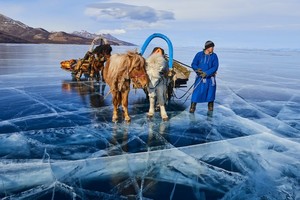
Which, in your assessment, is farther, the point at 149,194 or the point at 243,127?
the point at 243,127

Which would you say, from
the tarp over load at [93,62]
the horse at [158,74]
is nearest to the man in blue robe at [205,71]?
the horse at [158,74]

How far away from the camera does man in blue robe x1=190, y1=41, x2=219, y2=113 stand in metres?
7.32

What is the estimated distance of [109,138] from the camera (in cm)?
552

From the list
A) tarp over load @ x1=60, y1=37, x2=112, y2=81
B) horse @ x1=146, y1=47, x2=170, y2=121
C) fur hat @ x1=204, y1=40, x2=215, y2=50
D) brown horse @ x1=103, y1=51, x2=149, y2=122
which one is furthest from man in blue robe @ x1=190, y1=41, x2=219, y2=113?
tarp over load @ x1=60, y1=37, x2=112, y2=81

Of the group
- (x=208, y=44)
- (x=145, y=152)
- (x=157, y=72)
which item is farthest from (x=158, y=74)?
(x=145, y=152)

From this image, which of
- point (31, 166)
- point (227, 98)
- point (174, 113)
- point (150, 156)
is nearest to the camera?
point (31, 166)

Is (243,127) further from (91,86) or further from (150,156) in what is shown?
(91,86)

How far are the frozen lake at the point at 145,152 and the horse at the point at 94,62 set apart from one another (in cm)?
256

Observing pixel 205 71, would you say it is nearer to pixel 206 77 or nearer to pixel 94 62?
pixel 206 77

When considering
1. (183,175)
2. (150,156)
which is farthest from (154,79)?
(183,175)

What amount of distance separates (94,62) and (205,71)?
5.64 metres

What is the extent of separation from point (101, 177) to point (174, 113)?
155 inches

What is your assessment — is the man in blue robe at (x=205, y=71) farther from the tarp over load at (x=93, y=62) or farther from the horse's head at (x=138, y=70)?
the tarp over load at (x=93, y=62)

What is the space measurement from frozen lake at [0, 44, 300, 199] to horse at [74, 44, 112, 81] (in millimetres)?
2560
